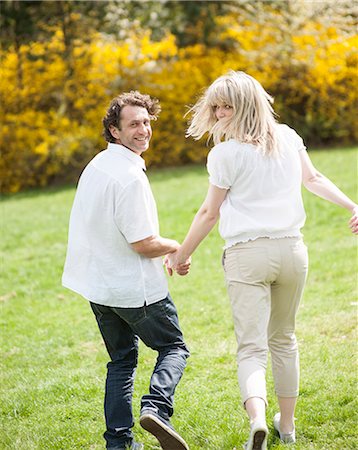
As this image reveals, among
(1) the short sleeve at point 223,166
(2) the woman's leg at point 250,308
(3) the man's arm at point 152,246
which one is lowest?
(2) the woman's leg at point 250,308

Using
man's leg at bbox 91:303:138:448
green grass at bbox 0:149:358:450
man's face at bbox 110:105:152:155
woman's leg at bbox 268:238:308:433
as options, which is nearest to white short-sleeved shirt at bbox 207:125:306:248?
woman's leg at bbox 268:238:308:433

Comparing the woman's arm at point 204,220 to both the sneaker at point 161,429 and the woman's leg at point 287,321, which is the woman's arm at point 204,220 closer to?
the woman's leg at point 287,321

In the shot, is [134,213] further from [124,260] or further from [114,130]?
[114,130]

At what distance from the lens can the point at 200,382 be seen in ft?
16.3

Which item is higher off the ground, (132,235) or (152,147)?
(132,235)

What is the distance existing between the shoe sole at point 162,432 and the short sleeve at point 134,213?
838 mm

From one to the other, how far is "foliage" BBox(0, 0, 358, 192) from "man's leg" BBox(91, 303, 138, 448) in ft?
40.9

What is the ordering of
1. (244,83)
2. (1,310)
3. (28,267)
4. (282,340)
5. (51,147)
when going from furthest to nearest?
1. (51,147)
2. (28,267)
3. (1,310)
4. (282,340)
5. (244,83)

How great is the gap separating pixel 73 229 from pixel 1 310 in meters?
4.04

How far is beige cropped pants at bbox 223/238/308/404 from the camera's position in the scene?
3543 millimetres

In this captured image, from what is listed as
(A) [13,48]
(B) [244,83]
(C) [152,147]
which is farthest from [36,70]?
(B) [244,83]

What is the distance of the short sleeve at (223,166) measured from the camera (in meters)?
3.52

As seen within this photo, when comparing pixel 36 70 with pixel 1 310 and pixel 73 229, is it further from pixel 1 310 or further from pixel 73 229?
pixel 73 229

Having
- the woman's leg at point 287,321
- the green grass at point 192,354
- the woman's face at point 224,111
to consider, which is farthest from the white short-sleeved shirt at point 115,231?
the green grass at point 192,354
